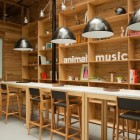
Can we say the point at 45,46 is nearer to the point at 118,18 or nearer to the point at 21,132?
the point at 118,18

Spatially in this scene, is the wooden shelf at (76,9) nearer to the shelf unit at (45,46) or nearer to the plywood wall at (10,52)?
the shelf unit at (45,46)

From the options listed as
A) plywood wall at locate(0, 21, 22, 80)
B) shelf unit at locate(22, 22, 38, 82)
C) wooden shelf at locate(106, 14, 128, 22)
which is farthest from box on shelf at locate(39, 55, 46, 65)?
wooden shelf at locate(106, 14, 128, 22)

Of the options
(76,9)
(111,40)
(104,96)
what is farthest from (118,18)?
(104,96)

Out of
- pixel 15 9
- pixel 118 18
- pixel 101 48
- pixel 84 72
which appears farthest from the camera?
pixel 15 9

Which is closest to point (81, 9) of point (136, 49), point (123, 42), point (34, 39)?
point (123, 42)

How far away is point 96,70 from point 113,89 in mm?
2006

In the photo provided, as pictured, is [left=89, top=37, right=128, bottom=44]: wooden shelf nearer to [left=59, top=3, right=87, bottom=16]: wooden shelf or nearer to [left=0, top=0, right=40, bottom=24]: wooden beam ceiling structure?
[left=59, top=3, right=87, bottom=16]: wooden shelf

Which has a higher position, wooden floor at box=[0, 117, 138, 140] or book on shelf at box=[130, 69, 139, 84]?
book on shelf at box=[130, 69, 139, 84]

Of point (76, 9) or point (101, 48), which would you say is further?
point (76, 9)

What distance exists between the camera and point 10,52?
719 centimetres

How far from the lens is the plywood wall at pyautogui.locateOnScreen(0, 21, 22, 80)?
22.9 ft

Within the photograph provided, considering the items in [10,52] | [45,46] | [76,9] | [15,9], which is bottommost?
[10,52]

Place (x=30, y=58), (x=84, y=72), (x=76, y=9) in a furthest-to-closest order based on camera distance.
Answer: (x=30, y=58), (x=76, y=9), (x=84, y=72)

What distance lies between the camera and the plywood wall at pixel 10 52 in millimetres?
6977
